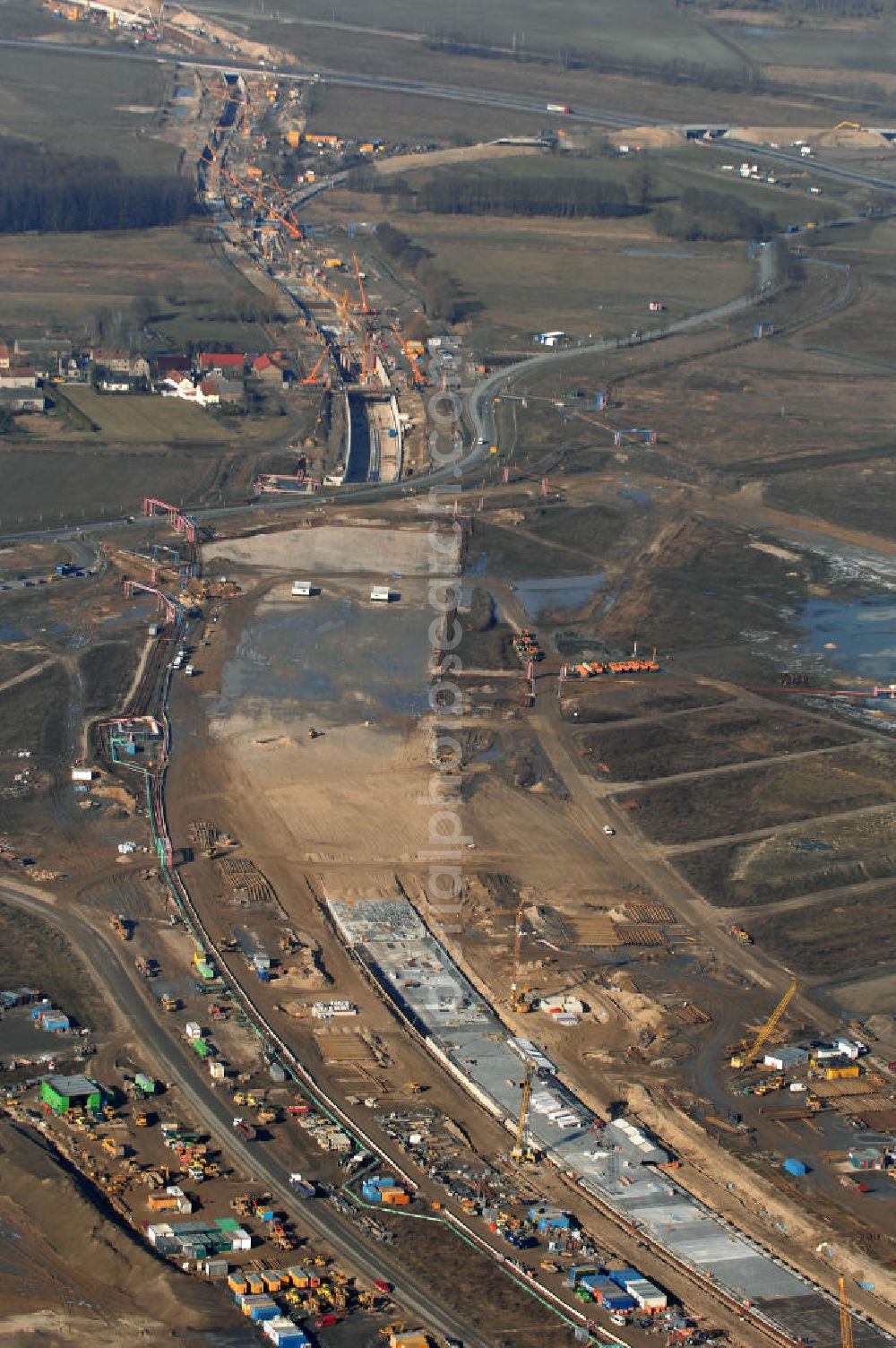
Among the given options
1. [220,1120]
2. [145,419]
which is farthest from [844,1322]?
[145,419]

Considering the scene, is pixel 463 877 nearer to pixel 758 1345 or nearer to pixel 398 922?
pixel 398 922

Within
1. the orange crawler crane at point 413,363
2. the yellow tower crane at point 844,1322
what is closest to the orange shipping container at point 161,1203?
the yellow tower crane at point 844,1322

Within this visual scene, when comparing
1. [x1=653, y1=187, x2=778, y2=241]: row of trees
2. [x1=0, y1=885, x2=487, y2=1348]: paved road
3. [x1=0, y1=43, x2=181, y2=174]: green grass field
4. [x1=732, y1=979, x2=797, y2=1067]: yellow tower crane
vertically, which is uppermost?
[x1=0, y1=43, x2=181, y2=174]: green grass field

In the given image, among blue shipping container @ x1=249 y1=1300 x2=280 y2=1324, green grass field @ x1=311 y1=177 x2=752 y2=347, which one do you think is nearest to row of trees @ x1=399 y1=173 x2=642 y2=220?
green grass field @ x1=311 y1=177 x2=752 y2=347

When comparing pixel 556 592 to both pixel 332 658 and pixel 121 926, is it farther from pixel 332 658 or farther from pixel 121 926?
pixel 121 926

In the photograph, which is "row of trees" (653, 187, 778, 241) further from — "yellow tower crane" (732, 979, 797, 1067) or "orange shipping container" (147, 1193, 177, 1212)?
"orange shipping container" (147, 1193, 177, 1212)
